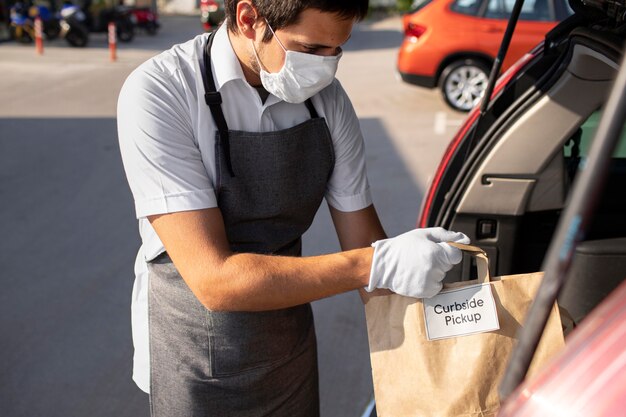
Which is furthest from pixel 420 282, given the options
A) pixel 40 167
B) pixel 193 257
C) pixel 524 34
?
pixel 524 34

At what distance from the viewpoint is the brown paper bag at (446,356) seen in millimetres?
1588

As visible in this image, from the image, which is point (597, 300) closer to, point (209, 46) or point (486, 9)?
point (209, 46)

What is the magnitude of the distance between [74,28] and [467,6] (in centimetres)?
990

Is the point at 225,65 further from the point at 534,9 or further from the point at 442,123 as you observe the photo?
the point at 534,9

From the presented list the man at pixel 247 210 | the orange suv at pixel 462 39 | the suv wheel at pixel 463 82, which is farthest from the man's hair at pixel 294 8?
the suv wheel at pixel 463 82

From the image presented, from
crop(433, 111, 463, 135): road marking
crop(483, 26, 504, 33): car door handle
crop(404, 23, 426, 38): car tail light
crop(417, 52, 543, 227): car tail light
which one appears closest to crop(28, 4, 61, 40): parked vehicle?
crop(404, 23, 426, 38): car tail light

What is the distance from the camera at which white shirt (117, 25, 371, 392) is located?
1.61m

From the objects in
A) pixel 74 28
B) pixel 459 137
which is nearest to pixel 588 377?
pixel 459 137

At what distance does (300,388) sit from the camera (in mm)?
1978

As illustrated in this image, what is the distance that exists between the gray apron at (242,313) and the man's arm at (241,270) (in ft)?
0.48

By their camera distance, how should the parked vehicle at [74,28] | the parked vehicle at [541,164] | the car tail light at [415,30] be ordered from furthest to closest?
the parked vehicle at [74,28], the car tail light at [415,30], the parked vehicle at [541,164]

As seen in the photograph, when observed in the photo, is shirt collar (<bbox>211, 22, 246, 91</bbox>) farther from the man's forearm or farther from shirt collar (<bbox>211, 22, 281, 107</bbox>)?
the man's forearm

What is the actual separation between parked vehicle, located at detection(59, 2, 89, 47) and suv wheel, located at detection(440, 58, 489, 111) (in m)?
9.49

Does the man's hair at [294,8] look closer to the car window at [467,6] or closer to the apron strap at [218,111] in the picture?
the apron strap at [218,111]
